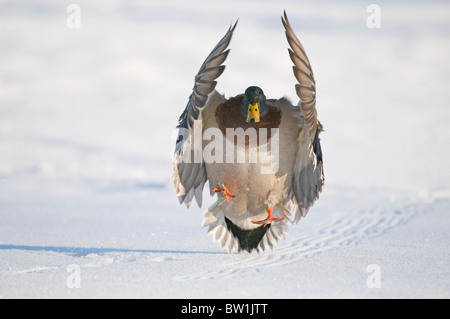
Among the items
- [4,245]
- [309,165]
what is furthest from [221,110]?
[4,245]

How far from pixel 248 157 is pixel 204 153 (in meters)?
0.29

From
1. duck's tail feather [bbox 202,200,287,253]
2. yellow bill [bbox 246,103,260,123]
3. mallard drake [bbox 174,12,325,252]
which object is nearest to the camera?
yellow bill [bbox 246,103,260,123]

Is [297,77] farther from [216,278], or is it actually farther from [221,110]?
[216,278]

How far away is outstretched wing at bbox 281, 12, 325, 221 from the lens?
386cm

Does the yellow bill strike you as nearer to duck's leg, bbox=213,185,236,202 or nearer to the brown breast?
the brown breast

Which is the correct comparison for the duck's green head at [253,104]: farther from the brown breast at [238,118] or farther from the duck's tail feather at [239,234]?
the duck's tail feather at [239,234]

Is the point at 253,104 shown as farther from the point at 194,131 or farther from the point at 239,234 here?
the point at 239,234

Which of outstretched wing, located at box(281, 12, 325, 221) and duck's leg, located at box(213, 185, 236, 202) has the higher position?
outstretched wing, located at box(281, 12, 325, 221)

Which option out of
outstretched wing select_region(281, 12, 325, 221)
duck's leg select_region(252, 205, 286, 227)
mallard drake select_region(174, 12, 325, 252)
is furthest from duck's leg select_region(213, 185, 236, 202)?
outstretched wing select_region(281, 12, 325, 221)

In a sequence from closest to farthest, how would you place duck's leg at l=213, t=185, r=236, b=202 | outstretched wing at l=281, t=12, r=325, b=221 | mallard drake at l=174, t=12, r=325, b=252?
outstretched wing at l=281, t=12, r=325, b=221, mallard drake at l=174, t=12, r=325, b=252, duck's leg at l=213, t=185, r=236, b=202

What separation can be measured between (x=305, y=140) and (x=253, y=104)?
15.6 inches

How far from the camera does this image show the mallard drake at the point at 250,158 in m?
4.39

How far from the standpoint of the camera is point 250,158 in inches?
174

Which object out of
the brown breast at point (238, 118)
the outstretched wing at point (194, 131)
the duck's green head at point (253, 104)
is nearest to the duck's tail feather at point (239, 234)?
the outstretched wing at point (194, 131)
